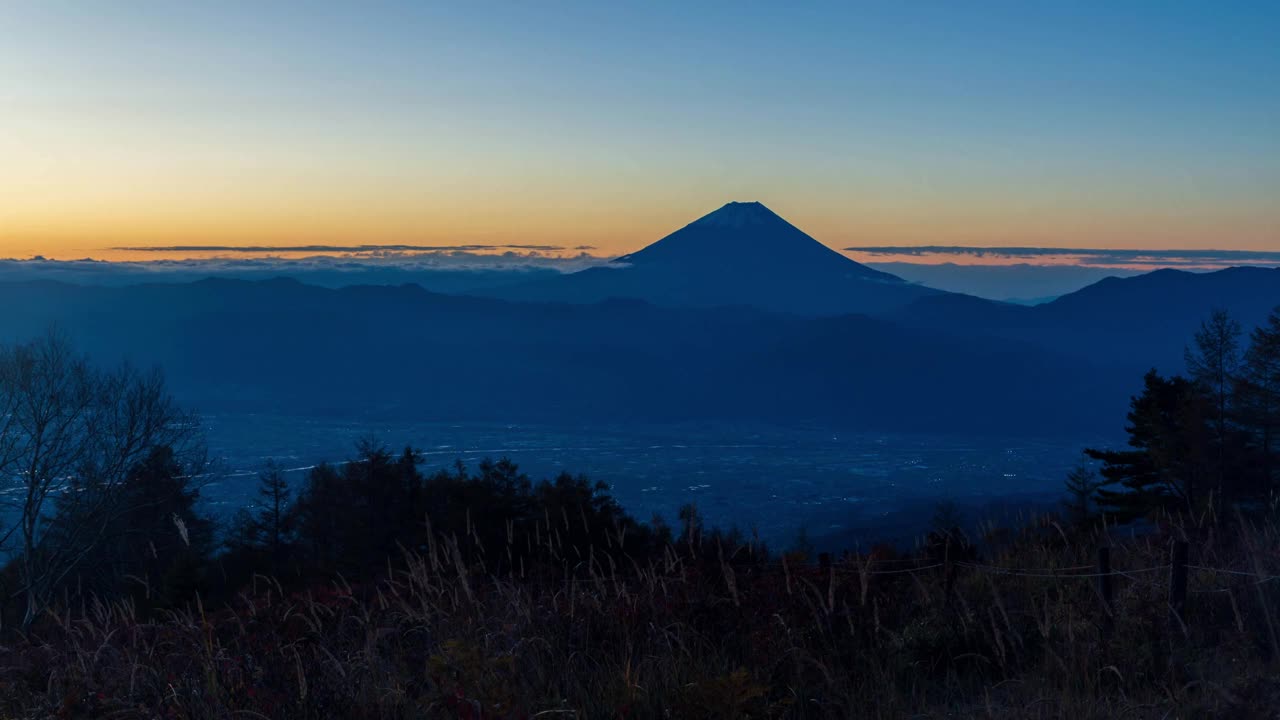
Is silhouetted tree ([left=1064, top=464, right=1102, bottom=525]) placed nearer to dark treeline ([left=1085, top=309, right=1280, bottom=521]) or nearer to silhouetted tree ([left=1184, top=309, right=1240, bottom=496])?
dark treeline ([left=1085, top=309, right=1280, bottom=521])

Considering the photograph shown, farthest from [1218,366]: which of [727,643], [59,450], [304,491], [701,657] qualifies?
[59,450]

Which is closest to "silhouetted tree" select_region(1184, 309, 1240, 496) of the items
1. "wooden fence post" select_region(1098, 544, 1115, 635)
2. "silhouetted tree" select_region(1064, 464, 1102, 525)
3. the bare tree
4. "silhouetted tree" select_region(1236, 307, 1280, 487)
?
"silhouetted tree" select_region(1236, 307, 1280, 487)

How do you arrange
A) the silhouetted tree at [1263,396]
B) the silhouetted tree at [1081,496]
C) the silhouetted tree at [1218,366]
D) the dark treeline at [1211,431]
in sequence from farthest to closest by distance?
the silhouetted tree at [1218,366] → the silhouetted tree at [1263,396] → the dark treeline at [1211,431] → the silhouetted tree at [1081,496]

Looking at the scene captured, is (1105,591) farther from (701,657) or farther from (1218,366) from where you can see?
(1218,366)

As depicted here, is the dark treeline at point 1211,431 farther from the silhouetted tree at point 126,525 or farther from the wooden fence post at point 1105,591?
the silhouetted tree at point 126,525

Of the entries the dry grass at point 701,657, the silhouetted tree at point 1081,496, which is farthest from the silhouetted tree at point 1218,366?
the dry grass at point 701,657

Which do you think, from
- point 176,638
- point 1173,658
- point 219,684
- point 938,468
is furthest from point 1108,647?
point 938,468
